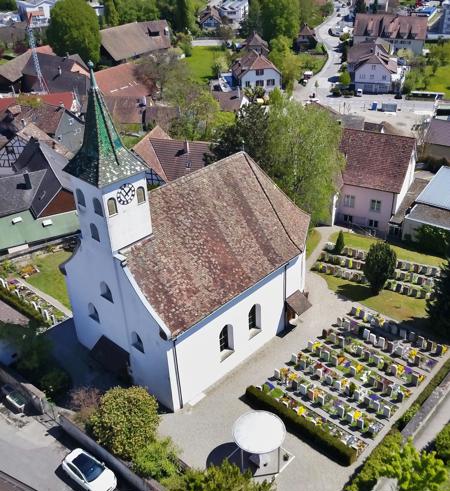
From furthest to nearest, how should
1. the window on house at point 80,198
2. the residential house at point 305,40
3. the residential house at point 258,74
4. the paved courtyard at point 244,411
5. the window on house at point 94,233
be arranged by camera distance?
1. the residential house at point 305,40
2. the residential house at point 258,74
3. the window on house at point 94,233
4. the window on house at point 80,198
5. the paved courtyard at point 244,411

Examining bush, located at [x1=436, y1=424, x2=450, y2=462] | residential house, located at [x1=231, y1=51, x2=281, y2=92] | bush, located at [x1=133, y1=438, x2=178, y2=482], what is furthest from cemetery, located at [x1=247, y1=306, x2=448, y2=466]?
residential house, located at [x1=231, y1=51, x2=281, y2=92]

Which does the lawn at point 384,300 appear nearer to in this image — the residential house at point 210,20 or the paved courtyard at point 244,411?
the paved courtyard at point 244,411

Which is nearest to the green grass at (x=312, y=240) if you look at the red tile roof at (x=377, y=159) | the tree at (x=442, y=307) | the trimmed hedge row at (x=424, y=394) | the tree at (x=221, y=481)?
the red tile roof at (x=377, y=159)

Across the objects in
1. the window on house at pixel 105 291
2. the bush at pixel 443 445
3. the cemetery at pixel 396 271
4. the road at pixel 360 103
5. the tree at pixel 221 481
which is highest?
the window on house at pixel 105 291

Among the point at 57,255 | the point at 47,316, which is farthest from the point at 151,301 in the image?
the point at 57,255

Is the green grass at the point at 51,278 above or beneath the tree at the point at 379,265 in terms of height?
beneath

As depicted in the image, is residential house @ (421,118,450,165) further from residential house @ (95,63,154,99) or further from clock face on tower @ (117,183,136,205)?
clock face on tower @ (117,183,136,205)
